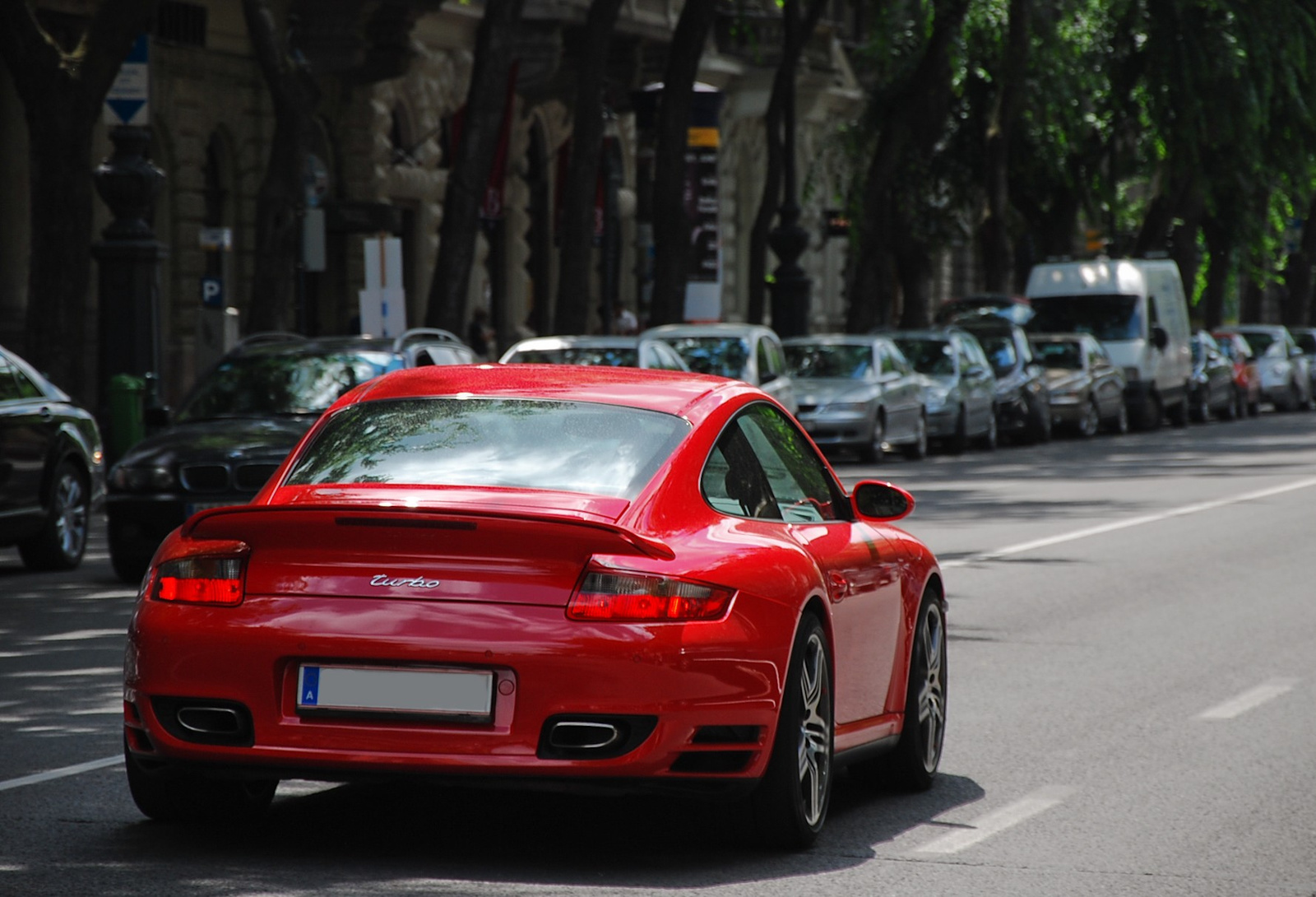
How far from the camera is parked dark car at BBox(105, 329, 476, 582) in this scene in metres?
14.0

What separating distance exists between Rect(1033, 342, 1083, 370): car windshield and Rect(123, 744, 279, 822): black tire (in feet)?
99.7

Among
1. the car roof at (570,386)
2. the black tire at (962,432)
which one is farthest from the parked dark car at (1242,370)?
the car roof at (570,386)

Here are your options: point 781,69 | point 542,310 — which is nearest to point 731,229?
point 542,310

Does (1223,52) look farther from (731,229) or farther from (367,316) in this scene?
(367,316)

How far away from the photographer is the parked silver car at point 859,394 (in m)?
28.2

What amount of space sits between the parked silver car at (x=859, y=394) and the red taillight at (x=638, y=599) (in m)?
21.5

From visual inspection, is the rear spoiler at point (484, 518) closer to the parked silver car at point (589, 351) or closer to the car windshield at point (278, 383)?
the car windshield at point (278, 383)

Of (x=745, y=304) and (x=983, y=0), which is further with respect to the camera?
(x=745, y=304)

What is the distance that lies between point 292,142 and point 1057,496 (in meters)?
7.65

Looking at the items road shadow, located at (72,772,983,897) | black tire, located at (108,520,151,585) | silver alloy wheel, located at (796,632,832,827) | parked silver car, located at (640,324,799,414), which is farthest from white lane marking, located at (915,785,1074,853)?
parked silver car, located at (640,324,799,414)

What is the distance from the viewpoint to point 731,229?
51.0 meters

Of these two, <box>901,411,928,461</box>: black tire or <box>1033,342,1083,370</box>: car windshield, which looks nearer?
<box>901,411,928,461</box>: black tire

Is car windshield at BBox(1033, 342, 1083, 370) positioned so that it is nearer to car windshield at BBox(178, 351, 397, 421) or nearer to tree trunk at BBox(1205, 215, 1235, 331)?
tree trunk at BBox(1205, 215, 1235, 331)

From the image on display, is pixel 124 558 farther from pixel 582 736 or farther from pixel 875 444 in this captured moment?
pixel 875 444
